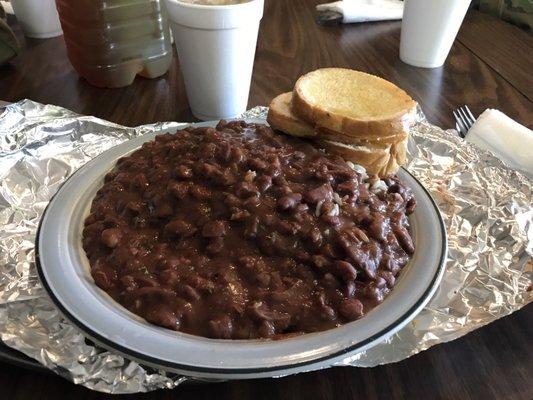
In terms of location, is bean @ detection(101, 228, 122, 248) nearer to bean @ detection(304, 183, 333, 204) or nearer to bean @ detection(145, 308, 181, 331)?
bean @ detection(145, 308, 181, 331)

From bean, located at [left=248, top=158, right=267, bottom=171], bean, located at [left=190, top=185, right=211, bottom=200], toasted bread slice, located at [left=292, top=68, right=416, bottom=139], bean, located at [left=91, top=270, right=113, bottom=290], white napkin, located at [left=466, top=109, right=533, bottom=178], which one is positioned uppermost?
bean, located at [left=248, top=158, right=267, bottom=171]

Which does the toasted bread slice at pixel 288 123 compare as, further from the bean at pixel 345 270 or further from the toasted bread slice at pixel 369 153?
the bean at pixel 345 270

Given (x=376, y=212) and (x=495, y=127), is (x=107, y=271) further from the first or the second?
(x=495, y=127)

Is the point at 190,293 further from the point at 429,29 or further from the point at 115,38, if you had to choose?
the point at 429,29

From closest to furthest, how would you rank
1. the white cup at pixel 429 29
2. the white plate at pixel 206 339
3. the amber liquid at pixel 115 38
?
the white plate at pixel 206 339 → the amber liquid at pixel 115 38 → the white cup at pixel 429 29

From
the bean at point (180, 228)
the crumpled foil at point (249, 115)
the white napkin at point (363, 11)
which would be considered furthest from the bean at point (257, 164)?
the white napkin at point (363, 11)

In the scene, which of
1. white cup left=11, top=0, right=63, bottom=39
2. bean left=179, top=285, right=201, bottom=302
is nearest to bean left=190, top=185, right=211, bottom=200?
bean left=179, top=285, right=201, bottom=302
